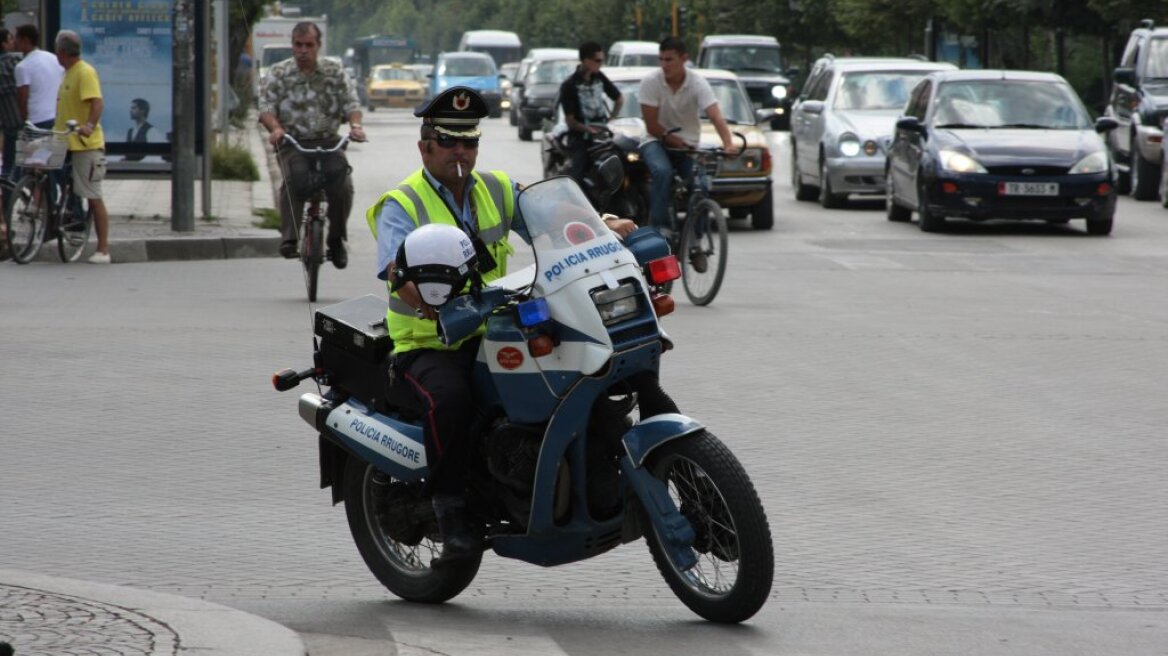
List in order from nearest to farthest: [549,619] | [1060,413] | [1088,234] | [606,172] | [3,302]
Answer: [549,619], [1060,413], [606,172], [3,302], [1088,234]

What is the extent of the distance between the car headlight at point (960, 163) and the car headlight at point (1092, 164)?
2.83 feet

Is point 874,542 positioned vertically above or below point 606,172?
below

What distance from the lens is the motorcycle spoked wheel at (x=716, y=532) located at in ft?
17.6

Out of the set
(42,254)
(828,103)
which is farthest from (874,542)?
(828,103)

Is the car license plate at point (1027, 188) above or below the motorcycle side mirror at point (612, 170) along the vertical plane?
below

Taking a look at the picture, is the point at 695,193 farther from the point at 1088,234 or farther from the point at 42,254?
the point at 1088,234

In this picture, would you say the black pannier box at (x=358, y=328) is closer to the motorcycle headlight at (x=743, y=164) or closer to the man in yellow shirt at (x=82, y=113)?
the man in yellow shirt at (x=82, y=113)

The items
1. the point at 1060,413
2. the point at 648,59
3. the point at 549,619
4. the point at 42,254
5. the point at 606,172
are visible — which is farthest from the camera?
the point at 648,59

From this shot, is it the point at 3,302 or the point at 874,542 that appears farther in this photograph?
the point at 3,302

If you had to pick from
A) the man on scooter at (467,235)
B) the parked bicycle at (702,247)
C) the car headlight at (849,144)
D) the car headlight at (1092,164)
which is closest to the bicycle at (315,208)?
the parked bicycle at (702,247)

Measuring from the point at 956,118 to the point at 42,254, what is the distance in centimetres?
911

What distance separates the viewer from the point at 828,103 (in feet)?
79.4

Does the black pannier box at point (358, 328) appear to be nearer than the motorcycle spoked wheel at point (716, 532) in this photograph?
No

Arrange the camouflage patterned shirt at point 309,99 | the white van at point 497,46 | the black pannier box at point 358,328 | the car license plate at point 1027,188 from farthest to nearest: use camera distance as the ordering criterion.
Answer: the white van at point 497,46 < the car license plate at point 1027,188 < the camouflage patterned shirt at point 309,99 < the black pannier box at point 358,328
